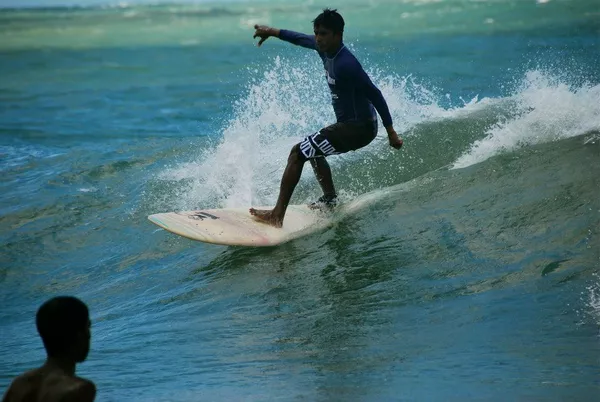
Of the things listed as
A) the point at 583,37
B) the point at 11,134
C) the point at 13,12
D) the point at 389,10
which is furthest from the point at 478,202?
the point at 13,12

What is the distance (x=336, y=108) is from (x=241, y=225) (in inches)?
50.8

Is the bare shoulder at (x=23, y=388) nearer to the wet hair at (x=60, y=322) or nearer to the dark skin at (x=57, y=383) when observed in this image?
the dark skin at (x=57, y=383)

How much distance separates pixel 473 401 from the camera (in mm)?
4242

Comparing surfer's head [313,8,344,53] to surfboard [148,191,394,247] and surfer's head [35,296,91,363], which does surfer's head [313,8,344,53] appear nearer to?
surfboard [148,191,394,247]

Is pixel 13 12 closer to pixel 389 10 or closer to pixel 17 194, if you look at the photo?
pixel 389 10

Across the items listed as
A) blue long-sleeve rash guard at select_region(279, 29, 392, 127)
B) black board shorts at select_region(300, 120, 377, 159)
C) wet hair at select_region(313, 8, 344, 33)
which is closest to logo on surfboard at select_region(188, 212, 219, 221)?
black board shorts at select_region(300, 120, 377, 159)

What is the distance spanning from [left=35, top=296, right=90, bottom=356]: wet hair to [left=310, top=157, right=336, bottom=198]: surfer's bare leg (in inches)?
186

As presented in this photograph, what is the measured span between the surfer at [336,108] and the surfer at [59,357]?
14.1ft

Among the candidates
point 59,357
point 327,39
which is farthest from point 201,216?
point 59,357

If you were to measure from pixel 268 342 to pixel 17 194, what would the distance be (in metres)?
6.25

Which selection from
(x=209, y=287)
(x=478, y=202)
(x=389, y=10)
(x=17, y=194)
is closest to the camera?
(x=209, y=287)

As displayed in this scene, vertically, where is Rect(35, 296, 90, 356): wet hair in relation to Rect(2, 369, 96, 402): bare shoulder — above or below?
above

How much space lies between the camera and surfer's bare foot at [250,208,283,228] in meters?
7.65

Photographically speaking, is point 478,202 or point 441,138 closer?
point 478,202
